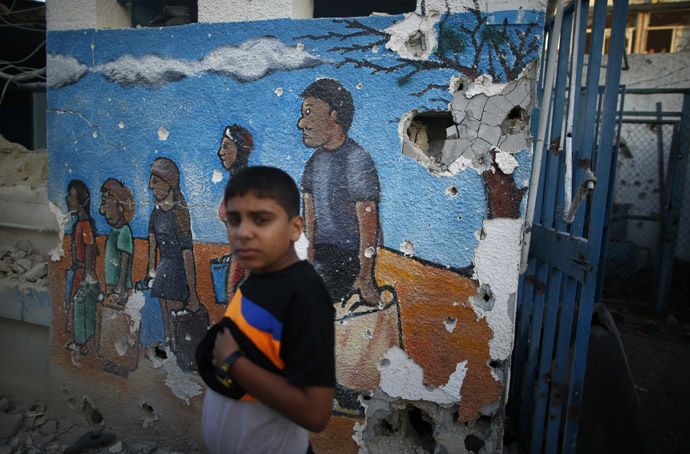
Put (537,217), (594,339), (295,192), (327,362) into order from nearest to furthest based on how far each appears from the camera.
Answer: (327,362), (295,192), (594,339), (537,217)

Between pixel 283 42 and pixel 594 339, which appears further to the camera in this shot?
pixel 594 339

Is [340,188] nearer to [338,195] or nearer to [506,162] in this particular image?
[338,195]

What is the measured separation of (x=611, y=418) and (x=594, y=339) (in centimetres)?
44

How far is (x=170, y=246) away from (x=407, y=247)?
1.48 metres

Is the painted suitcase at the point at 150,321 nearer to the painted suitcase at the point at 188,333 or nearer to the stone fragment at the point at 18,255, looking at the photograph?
the painted suitcase at the point at 188,333

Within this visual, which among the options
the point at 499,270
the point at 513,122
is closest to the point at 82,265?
the point at 499,270

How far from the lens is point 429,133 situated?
2273mm

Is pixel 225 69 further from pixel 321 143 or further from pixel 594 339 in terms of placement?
pixel 594 339

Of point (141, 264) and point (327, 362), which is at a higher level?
point (327, 362)

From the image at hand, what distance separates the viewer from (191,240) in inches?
102

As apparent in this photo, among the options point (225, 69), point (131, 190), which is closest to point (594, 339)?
point (225, 69)

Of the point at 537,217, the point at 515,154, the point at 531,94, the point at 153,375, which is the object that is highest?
the point at 531,94

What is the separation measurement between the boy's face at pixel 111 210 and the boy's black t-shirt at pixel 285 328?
1884mm

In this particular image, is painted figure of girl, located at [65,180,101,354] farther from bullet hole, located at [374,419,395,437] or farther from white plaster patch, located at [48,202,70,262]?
bullet hole, located at [374,419,395,437]
